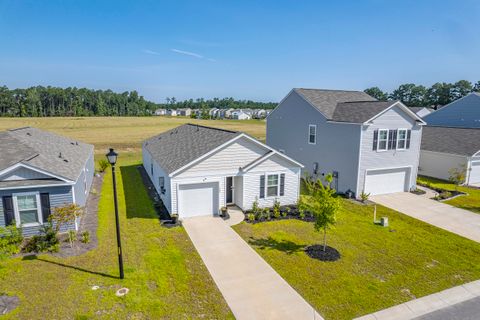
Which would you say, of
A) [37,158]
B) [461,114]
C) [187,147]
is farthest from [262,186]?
[461,114]

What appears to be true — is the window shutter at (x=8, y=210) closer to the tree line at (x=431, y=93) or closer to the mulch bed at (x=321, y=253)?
the mulch bed at (x=321, y=253)

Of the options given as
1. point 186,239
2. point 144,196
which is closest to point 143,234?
point 186,239

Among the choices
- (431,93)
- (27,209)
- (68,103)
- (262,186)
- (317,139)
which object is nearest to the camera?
(27,209)

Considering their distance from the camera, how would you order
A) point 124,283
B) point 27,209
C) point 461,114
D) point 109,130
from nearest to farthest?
point 124,283 < point 27,209 < point 461,114 < point 109,130

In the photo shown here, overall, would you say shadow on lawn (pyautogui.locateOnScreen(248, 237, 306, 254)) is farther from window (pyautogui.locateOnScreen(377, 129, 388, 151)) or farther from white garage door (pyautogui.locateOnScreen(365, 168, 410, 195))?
window (pyautogui.locateOnScreen(377, 129, 388, 151))

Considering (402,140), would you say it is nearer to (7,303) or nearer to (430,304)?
(430,304)

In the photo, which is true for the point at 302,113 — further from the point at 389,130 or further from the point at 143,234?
the point at 143,234

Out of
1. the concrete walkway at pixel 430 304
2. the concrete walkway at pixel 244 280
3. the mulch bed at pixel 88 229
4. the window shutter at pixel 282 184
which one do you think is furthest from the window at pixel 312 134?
the mulch bed at pixel 88 229
